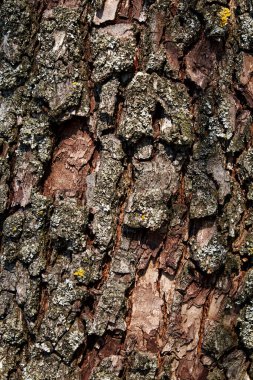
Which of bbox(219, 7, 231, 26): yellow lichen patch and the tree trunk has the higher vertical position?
bbox(219, 7, 231, 26): yellow lichen patch

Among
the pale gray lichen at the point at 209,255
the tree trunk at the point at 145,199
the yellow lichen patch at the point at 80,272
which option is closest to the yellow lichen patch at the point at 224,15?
the tree trunk at the point at 145,199

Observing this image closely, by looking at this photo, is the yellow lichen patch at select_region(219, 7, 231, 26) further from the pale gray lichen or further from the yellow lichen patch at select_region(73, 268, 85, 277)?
the yellow lichen patch at select_region(73, 268, 85, 277)

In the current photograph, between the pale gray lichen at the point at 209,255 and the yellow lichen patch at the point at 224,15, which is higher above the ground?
the yellow lichen patch at the point at 224,15

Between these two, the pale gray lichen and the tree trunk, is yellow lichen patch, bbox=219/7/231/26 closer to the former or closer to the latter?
the tree trunk

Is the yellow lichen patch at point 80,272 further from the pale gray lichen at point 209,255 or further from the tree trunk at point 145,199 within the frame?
the pale gray lichen at point 209,255

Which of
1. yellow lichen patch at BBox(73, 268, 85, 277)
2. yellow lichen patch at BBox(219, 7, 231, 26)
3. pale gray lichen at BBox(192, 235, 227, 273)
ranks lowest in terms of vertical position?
yellow lichen patch at BBox(73, 268, 85, 277)

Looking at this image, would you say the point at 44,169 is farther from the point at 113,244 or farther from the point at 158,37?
the point at 158,37

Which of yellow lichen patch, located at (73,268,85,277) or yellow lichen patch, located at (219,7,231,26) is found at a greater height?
yellow lichen patch, located at (219,7,231,26)

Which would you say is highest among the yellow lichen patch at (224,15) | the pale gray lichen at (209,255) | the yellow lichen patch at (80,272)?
the yellow lichen patch at (224,15)

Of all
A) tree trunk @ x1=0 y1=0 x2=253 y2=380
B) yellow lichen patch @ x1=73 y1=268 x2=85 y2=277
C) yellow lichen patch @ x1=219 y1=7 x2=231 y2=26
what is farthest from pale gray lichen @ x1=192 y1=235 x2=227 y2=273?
yellow lichen patch @ x1=219 y1=7 x2=231 y2=26

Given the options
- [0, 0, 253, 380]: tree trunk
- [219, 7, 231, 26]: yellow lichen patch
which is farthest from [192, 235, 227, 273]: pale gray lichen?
[219, 7, 231, 26]: yellow lichen patch
